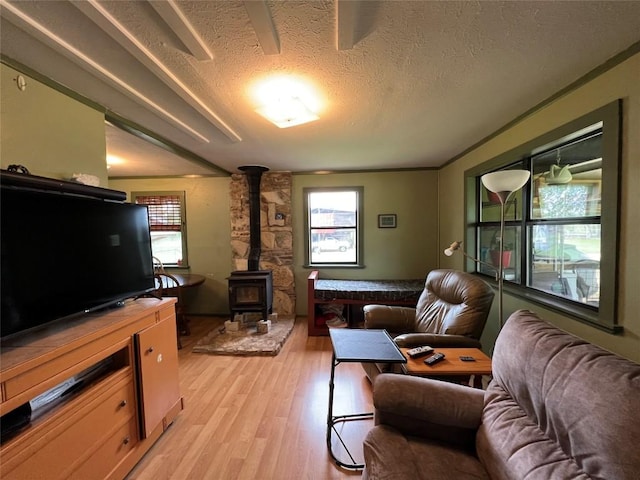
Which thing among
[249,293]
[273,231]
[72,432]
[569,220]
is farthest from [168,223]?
A: [569,220]

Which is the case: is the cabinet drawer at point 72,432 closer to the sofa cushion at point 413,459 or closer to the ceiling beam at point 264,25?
the sofa cushion at point 413,459

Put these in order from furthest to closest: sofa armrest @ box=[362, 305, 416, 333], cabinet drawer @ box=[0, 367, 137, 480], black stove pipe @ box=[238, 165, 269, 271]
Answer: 1. black stove pipe @ box=[238, 165, 269, 271]
2. sofa armrest @ box=[362, 305, 416, 333]
3. cabinet drawer @ box=[0, 367, 137, 480]

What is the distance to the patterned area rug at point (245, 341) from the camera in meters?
3.11

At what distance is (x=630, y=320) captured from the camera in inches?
57.1

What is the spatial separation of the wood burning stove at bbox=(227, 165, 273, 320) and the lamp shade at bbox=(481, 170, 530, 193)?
286 cm

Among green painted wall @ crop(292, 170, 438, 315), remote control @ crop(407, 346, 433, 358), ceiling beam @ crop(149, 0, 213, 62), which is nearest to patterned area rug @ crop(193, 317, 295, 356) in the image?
green painted wall @ crop(292, 170, 438, 315)

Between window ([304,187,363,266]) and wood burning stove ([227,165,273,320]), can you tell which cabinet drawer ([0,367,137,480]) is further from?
window ([304,187,363,266])

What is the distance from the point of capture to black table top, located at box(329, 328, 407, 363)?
5.12 ft

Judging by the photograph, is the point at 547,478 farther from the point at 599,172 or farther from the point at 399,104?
the point at 399,104

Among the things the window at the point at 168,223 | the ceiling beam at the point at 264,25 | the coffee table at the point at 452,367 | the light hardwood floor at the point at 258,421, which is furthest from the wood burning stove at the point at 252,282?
the ceiling beam at the point at 264,25

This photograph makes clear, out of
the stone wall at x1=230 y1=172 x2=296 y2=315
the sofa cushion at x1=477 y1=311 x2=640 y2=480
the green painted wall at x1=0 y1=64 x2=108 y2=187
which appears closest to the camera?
the sofa cushion at x1=477 y1=311 x2=640 y2=480

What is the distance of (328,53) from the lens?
1.41 meters

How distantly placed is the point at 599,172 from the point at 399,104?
136cm

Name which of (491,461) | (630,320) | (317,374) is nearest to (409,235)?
(317,374)
